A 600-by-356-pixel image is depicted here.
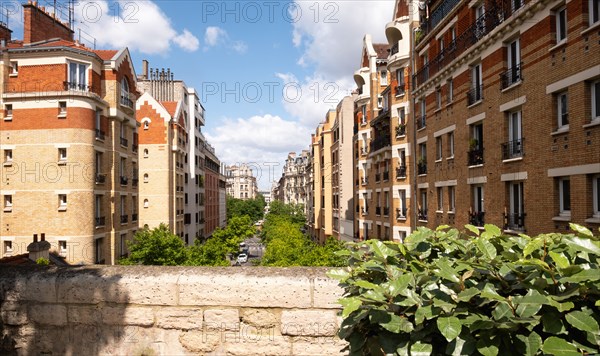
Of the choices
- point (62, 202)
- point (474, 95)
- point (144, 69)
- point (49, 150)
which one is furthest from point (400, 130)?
point (144, 69)

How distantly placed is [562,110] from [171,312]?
1355cm

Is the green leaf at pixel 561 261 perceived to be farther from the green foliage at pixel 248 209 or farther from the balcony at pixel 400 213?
the green foliage at pixel 248 209

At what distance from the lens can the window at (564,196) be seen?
40.8 ft

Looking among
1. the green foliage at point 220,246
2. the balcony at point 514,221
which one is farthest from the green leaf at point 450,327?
the green foliage at point 220,246

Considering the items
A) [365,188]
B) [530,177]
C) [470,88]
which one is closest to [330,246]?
[365,188]

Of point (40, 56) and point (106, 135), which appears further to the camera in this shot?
point (106, 135)

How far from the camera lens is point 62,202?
2478cm

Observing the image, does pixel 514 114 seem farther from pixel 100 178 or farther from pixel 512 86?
pixel 100 178

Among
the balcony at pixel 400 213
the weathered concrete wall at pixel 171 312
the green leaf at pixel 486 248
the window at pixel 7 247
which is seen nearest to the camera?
the green leaf at pixel 486 248

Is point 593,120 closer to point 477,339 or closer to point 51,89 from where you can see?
point 477,339

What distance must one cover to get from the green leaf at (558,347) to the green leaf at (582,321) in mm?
103

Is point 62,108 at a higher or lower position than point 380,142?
higher

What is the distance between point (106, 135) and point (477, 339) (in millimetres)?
29847

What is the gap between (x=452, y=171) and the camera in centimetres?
1995
